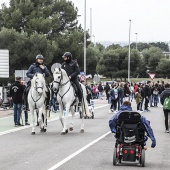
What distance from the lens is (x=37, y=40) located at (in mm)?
69250

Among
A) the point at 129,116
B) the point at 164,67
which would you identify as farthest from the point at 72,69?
the point at 164,67

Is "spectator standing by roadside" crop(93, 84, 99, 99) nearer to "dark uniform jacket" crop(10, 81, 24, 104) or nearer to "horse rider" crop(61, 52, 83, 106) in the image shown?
"dark uniform jacket" crop(10, 81, 24, 104)

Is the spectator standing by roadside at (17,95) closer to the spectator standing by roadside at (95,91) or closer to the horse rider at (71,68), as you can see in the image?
the horse rider at (71,68)

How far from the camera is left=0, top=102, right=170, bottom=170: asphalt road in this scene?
44.4 feet

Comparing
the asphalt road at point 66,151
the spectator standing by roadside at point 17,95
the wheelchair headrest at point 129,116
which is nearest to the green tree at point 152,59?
the spectator standing by roadside at point 17,95

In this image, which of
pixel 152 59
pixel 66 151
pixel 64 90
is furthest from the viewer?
pixel 152 59

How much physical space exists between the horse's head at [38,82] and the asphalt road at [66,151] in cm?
152

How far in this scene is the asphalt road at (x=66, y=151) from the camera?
13527 millimetres

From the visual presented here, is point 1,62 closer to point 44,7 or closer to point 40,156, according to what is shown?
point 40,156

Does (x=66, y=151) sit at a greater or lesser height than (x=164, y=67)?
lesser

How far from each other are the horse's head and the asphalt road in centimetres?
152

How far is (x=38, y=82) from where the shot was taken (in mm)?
21219

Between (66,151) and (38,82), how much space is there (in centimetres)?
553

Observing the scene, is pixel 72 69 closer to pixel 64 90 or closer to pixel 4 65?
pixel 64 90
